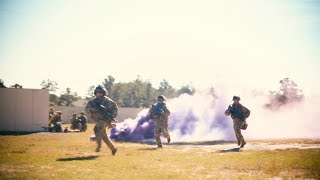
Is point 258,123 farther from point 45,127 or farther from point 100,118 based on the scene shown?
point 45,127

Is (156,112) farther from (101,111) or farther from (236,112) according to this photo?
(101,111)

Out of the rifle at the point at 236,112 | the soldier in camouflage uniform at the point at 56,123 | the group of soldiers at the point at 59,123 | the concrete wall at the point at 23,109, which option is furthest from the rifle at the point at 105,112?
the concrete wall at the point at 23,109

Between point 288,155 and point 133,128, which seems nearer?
point 288,155

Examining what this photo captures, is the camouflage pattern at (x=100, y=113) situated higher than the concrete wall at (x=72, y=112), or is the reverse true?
the concrete wall at (x=72, y=112)

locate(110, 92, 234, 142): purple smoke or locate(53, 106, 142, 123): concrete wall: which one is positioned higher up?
locate(53, 106, 142, 123): concrete wall

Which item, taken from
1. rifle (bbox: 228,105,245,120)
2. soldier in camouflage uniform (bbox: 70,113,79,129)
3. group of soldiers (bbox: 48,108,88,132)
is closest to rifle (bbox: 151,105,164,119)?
rifle (bbox: 228,105,245,120)

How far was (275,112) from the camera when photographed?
28.0 metres

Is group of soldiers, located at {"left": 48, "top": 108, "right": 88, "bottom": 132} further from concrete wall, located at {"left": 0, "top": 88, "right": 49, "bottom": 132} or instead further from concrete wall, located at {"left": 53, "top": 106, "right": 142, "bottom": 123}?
concrete wall, located at {"left": 53, "top": 106, "right": 142, "bottom": 123}

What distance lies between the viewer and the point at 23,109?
100 feet

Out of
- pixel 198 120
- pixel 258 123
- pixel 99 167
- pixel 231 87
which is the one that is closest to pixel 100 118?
pixel 99 167

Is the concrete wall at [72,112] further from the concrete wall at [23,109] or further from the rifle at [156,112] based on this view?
the rifle at [156,112]

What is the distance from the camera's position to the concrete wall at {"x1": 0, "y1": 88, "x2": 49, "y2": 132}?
97.9ft

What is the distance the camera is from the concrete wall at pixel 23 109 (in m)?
29.9

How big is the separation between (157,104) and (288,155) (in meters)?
8.10
